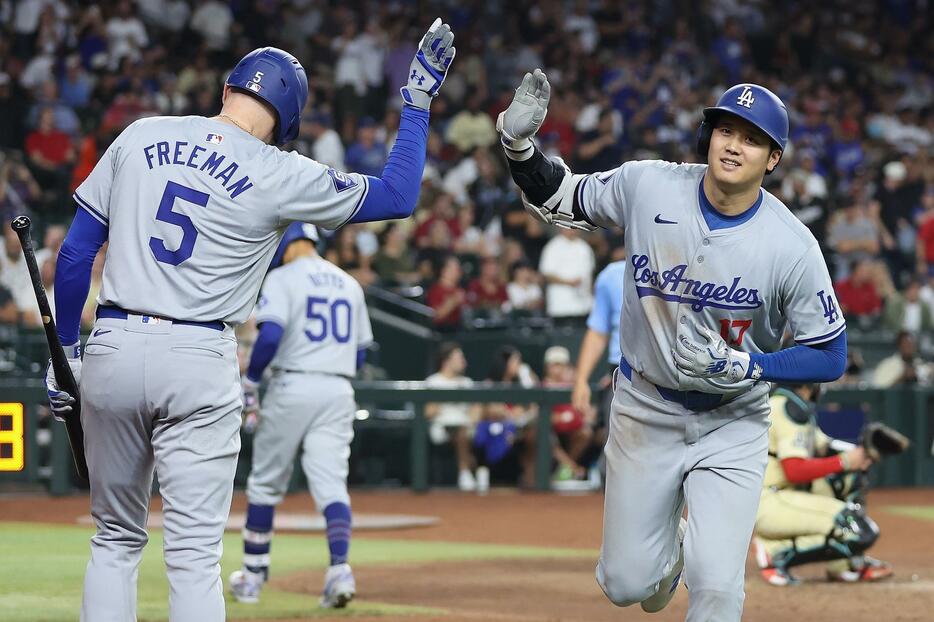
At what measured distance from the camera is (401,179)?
506 cm

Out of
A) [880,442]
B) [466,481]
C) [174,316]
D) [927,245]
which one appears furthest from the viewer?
[927,245]

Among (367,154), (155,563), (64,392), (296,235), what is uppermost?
(367,154)

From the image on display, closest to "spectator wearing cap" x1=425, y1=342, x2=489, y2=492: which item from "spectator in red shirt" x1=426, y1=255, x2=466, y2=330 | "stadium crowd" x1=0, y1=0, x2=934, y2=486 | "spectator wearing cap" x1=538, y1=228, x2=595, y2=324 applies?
"spectator in red shirt" x1=426, y1=255, x2=466, y2=330

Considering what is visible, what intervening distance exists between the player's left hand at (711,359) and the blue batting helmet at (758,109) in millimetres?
762

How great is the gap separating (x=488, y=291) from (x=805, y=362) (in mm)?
11446

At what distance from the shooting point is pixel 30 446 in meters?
14.0

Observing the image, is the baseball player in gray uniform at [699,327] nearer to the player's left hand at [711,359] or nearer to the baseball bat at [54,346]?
the player's left hand at [711,359]

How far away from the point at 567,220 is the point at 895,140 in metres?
18.1

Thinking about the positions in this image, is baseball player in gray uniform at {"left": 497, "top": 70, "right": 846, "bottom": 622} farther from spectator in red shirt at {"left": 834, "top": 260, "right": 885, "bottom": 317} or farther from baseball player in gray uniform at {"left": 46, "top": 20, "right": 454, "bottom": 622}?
spectator in red shirt at {"left": 834, "top": 260, "right": 885, "bottom": 317}

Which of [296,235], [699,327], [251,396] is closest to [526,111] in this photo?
[699,327]

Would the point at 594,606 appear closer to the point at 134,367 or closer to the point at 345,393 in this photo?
the point at 345,393

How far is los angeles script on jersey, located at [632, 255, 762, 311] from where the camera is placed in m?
5.11

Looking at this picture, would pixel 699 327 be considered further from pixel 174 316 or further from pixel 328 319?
pixel 328 319

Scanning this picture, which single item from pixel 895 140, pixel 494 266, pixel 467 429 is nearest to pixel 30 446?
pixel 467 429
